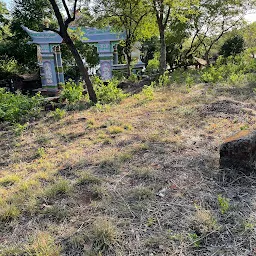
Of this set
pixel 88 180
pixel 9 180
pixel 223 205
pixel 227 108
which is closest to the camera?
pixel 223 205

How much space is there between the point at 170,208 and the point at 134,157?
1122 millimetres

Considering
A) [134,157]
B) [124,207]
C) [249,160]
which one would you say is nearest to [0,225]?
[124,207]

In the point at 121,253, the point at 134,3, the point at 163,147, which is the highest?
the point at 134,3

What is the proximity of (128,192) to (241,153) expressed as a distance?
1175mm

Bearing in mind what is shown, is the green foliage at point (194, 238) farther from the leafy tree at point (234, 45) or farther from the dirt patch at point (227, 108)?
the leafy tree at point (234, 45)

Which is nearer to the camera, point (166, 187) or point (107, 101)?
point (166, 187)

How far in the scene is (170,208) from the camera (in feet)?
7.23

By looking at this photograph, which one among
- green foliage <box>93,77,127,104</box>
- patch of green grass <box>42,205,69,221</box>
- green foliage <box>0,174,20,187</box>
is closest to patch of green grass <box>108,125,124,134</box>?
green foliage <box>0,174,20,187</box>

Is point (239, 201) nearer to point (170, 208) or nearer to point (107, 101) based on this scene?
point (170, 208)

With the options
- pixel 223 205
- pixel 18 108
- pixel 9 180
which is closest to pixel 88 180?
pixel 9 180

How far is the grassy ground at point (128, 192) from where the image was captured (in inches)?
72.8

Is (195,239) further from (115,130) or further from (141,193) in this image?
(115,130)

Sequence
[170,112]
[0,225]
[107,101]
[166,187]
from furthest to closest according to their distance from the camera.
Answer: [107,101] → [170,112] → [166,187] → [0,225]

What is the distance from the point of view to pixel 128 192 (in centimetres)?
247
